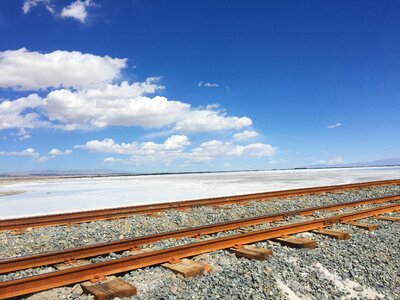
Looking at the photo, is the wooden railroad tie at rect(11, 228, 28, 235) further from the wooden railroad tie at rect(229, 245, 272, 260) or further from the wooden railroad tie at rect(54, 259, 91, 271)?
the wooden railroad tie at rect(229, 245, 272, 260)

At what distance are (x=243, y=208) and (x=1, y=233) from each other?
8.24m

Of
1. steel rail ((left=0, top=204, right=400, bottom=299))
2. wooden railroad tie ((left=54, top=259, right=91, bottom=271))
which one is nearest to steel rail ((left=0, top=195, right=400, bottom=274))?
wooden railroad tie ((left=54, top=259, right=91, bottom=271))

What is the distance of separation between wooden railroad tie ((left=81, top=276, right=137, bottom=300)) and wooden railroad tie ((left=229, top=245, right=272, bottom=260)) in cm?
245

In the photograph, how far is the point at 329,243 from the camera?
315 inches

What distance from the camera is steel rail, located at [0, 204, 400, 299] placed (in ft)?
17.0

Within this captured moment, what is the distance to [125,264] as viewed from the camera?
619 centimetres

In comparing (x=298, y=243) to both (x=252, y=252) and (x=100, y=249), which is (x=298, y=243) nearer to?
(x=252, y=252)

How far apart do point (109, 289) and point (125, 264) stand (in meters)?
1.02

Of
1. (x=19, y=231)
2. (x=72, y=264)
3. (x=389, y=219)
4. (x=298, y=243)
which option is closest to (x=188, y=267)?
(x=72, y=264)

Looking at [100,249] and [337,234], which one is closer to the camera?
[100,249]

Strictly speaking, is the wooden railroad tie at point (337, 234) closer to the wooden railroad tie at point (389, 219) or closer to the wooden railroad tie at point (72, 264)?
the wooden railroad tie at point (389, 219)

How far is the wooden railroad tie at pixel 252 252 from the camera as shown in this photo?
6780mm

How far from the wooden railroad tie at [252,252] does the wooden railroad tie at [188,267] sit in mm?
983

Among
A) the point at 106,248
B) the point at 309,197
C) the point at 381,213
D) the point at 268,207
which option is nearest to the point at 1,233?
the point at 106,248
